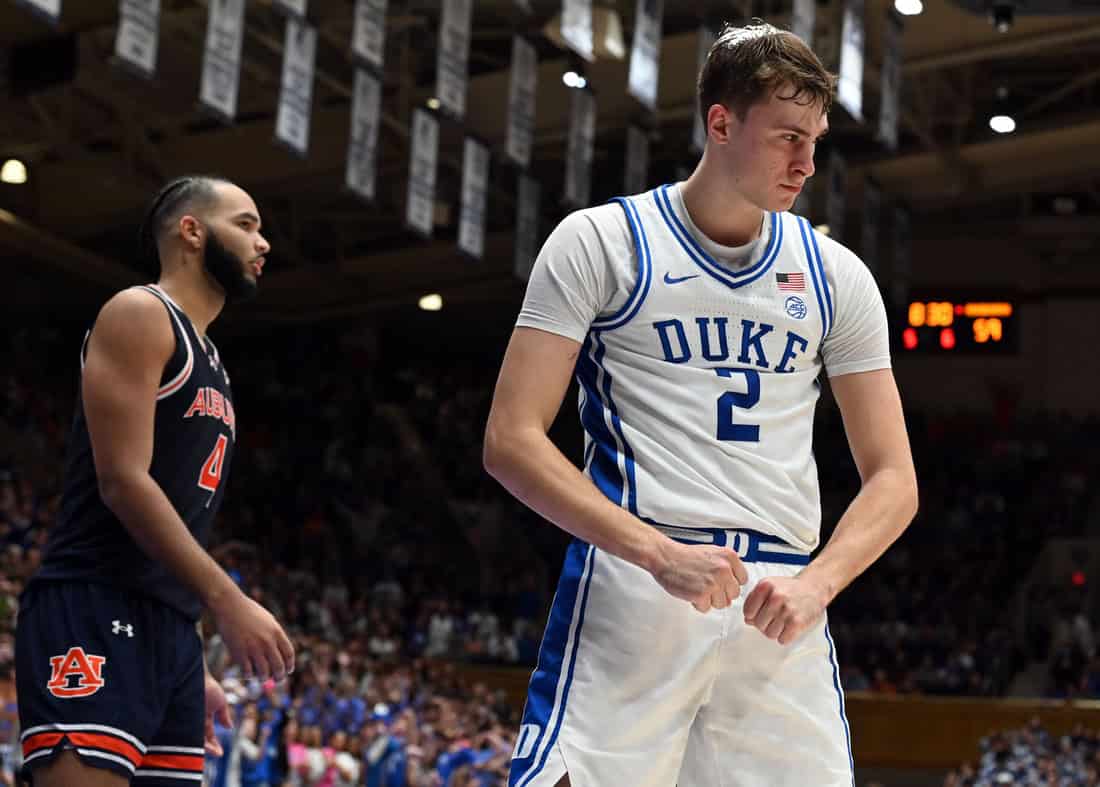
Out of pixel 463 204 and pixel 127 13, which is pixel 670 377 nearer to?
pixel 127 13

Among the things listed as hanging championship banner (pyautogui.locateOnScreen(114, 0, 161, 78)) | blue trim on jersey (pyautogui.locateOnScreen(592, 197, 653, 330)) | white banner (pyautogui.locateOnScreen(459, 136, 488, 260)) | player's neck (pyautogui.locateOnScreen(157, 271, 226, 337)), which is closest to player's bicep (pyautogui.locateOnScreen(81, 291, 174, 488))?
player's neck (pyautogui.locateOnScreen(157, 271, 226, 337))

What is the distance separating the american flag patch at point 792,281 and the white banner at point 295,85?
37.0 feet

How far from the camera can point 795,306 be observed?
3383 millimetres

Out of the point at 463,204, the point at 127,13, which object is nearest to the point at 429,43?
the point at 463,204

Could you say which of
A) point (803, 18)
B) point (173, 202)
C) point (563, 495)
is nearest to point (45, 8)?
point (803, 18)

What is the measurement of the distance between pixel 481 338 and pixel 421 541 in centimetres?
554

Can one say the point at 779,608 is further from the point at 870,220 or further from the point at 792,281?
the point at 870,220

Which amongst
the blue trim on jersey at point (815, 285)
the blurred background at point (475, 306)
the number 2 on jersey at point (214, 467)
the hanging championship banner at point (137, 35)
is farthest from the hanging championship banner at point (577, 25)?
the blue trim on jersey at point (815, 285)

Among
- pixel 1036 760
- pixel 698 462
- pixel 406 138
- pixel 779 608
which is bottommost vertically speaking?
pixel 1036 760

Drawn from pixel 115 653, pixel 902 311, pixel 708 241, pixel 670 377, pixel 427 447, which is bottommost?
pixel 115 653

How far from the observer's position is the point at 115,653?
402 cm

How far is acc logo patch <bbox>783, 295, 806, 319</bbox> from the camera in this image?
11.1 feet

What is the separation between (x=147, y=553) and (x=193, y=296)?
2.26 ft

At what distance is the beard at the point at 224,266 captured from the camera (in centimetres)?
439
